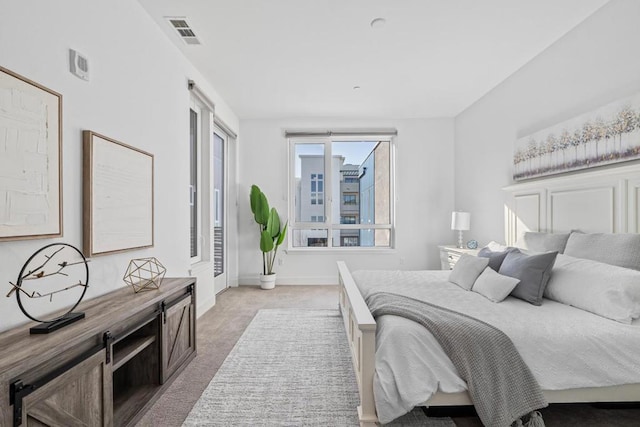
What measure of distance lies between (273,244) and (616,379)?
13.3 feet

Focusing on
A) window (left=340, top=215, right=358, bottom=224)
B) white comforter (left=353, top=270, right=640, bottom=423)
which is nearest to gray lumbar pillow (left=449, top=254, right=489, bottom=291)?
white comforter (left=353, top=270, right=640, bottom=423)

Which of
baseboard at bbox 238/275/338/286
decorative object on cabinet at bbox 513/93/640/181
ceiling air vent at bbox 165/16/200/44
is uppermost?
ceiling air vent at bbox 165/16/200/44

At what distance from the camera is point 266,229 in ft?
16.2

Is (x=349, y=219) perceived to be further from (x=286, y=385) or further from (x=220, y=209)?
(x=286, y=385)

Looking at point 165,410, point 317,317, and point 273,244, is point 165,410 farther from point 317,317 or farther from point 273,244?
point 273,244

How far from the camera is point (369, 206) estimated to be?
18.0 feet

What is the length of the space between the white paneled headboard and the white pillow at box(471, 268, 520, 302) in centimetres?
90

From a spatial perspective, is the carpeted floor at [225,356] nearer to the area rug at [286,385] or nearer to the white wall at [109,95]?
the area rug at [286,385]

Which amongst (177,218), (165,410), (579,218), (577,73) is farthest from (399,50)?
(165,410)

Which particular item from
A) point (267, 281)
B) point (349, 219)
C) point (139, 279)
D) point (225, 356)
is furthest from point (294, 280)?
point (139, 279)

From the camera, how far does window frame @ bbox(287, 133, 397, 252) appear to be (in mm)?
5324

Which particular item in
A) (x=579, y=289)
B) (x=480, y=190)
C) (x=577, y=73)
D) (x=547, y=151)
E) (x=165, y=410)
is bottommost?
(x=165, y=410)

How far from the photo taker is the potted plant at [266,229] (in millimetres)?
4859

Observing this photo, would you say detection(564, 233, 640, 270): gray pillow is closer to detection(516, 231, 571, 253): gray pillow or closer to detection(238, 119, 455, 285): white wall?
detection(516, 231, 571, 253): gray pillow
